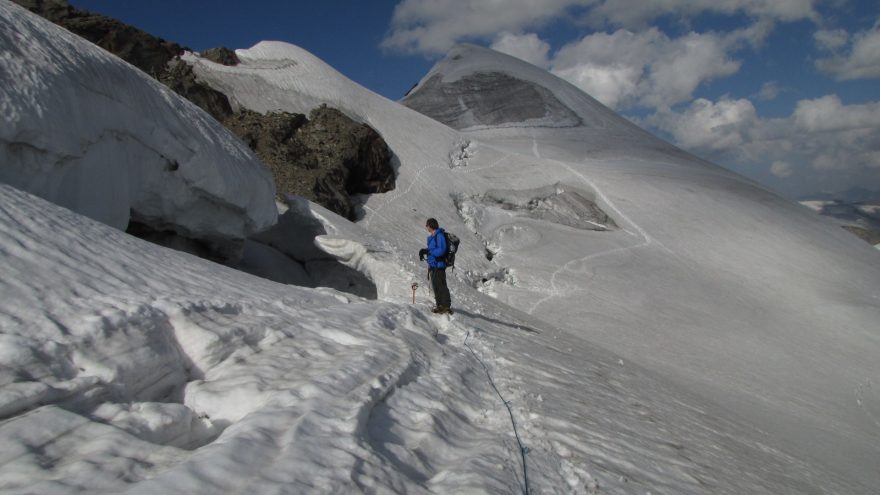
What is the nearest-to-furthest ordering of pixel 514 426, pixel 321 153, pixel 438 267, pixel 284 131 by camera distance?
pixel 514 426 → pixel 438 267 → pixel 284 131 → pixel 321 153

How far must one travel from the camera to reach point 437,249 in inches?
324

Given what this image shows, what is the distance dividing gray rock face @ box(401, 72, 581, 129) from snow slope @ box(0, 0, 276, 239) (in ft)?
71.9

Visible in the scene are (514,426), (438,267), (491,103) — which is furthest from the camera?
(491,103)

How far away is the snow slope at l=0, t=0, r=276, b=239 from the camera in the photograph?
593 centimetres

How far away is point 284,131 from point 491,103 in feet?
60.3

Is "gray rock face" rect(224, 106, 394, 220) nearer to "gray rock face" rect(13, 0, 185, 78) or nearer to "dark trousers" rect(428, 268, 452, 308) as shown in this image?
"gray rock face" rect(13, 0, 185, 78)

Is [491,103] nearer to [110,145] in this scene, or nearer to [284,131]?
[284,131]

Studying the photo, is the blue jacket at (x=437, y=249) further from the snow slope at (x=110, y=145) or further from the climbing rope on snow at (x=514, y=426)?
the snow slope at (x=110, y=145)

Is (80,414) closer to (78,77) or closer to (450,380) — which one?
(450,380)

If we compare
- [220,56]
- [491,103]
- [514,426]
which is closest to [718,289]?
[514,426]

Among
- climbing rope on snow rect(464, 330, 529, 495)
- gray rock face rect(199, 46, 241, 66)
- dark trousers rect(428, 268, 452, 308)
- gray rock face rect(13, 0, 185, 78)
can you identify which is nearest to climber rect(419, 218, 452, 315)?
dark trousers rect(428, 268, 452, 308)

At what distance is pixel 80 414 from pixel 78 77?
5.59 meters

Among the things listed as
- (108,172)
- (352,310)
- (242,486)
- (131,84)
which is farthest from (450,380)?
(131,84)

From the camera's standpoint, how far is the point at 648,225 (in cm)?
1902
